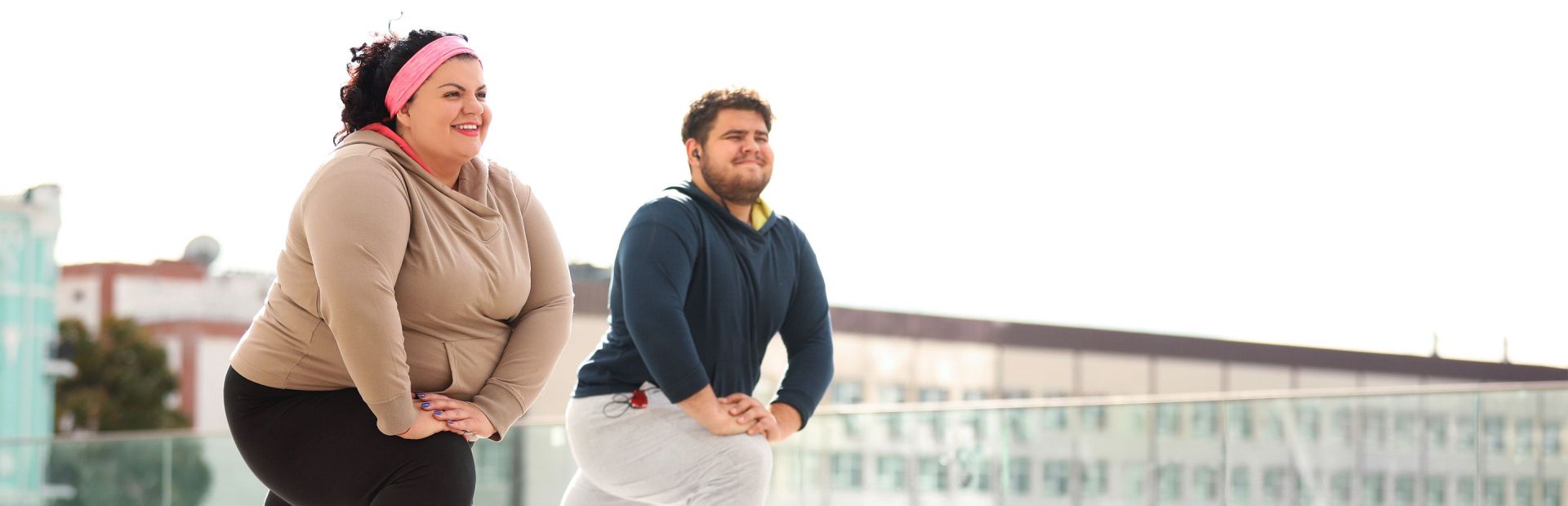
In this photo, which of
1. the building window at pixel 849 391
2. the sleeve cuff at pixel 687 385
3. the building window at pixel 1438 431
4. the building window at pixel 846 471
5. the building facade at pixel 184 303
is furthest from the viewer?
the building facade at pixel 184 303

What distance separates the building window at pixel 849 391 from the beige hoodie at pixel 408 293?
157 ft

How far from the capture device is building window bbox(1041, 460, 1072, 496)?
6.15 m

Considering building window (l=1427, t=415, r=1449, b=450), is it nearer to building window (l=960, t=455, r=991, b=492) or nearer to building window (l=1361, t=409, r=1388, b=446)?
building window (l=1361, t=409, r=1388, b=446)

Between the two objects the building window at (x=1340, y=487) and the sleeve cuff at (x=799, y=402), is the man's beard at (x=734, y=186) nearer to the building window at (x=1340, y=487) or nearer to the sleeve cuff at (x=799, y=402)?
the sleeve cuff at (x=799, y=402)

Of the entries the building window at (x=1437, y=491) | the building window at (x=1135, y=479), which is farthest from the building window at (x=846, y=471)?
the building window at (x=1437, y=491)

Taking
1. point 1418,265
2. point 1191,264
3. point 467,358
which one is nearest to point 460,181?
point 467,358

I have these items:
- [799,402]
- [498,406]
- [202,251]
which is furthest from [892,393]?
[498,406]

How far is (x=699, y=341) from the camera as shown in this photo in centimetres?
342

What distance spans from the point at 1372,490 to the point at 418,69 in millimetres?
4094

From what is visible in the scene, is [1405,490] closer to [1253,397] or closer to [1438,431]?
[1438,431]

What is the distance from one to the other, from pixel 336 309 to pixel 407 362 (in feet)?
0.59

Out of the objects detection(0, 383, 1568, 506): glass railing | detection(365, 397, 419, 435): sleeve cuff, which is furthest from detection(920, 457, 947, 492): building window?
detection(365, 397, 419, 435): sleeve cuff

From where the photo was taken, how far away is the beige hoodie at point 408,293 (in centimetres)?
240

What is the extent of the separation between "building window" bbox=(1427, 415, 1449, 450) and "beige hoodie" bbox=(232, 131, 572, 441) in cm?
363
